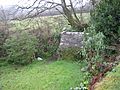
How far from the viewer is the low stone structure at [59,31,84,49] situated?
12.5 metres

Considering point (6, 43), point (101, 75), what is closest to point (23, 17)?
point (6, 43)

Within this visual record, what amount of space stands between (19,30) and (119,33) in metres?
5.53

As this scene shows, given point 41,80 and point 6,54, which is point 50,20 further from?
point 41,80

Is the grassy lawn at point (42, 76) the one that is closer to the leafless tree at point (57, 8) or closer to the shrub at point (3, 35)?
the shrub at point (3, 35)

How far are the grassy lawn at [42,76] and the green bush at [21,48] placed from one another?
39cm

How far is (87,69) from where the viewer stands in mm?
10148

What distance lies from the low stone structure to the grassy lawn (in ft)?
3.16

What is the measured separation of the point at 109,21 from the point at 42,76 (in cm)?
339

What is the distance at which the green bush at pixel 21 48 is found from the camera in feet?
40.5

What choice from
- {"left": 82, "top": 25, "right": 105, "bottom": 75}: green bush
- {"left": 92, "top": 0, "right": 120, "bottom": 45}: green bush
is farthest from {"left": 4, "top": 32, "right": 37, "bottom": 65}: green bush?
{"left": 92, "top": 0, "right": 120, "bottom": 45}: green bush

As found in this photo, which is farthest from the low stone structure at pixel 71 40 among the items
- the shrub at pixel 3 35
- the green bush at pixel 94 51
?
the shrub at pixel 3 35

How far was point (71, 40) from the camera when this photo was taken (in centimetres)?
1264

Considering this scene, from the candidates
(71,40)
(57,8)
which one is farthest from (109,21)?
(57,8)

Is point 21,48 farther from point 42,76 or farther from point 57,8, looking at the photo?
point 57,8
